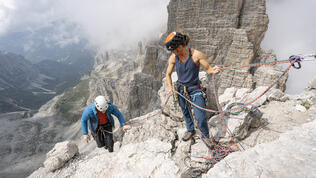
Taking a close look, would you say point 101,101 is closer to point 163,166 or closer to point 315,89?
point 163,166

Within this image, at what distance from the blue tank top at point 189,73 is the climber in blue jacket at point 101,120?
8.98ft

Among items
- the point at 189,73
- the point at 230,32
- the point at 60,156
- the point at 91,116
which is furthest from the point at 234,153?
the point at 230,32

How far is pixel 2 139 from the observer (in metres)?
75.1

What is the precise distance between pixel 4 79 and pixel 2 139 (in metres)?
160

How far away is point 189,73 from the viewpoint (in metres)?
4.52

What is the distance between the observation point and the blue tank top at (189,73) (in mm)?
4352

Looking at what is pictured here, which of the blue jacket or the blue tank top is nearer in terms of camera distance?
the blue tank top

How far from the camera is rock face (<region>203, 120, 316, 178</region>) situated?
202 centimetres

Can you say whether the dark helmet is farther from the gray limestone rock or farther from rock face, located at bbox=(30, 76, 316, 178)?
the gray limestone rock

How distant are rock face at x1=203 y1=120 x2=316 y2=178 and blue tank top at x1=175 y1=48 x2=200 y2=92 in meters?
2.44

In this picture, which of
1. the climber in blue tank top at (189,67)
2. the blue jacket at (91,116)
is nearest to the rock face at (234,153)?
the blue jacket at (91,116)

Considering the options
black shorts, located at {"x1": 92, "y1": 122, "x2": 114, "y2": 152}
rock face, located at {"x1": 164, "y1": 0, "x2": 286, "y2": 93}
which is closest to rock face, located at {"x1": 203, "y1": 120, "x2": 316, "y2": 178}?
black shorts, located at {"x1": 92, "y1": 122, "x2": 114, "y2": 152}

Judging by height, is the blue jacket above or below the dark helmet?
below

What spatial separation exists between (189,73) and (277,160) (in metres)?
2.91
